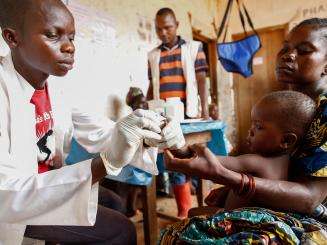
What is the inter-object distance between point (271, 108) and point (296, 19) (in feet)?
15.6

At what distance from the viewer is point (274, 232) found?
762 millimetres

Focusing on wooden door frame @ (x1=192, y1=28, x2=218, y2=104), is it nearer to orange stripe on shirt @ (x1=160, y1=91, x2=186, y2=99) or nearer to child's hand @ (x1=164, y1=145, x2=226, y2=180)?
orange stripe on shirt @ (x1=160, y1=91, x2=186, y2=99)

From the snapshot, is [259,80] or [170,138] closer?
[170,138]

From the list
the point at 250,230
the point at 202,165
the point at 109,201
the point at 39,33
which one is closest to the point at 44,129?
the point at 39,33

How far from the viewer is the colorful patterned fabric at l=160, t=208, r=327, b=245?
2.46ft

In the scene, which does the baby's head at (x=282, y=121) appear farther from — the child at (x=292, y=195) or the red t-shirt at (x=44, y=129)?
the red t-shirt at (x=44, y=129)

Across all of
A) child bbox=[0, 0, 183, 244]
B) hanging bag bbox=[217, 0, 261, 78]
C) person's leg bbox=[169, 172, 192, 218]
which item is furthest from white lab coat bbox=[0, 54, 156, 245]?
hanging bag bbox=[217, 0, 261, 78]

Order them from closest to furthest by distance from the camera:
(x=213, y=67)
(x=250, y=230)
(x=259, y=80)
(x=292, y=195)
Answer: (x=250, y=230) → (x=292, y=195) → (x=213, y=67) → (x=259, y=80)

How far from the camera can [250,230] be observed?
2.54ft

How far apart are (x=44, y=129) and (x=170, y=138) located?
51cm

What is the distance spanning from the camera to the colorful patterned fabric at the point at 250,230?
2.46 feet

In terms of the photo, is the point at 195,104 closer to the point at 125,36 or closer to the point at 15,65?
the point at 125,36

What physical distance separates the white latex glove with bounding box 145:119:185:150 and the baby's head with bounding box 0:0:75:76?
0.43 meters

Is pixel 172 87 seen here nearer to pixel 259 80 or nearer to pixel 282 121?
pixel 282 121
